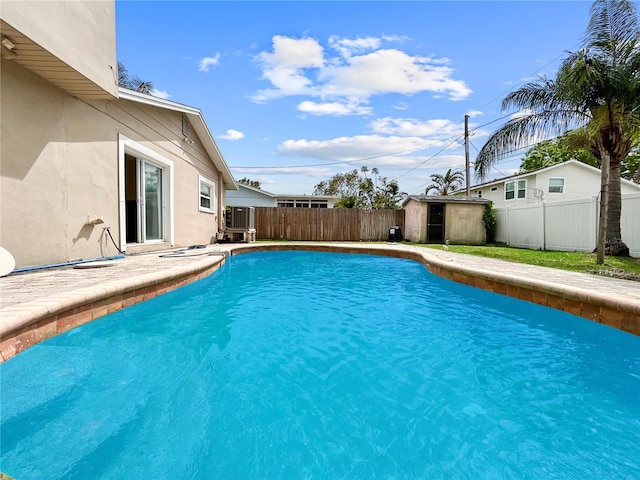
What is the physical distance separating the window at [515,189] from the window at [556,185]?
1.28 m

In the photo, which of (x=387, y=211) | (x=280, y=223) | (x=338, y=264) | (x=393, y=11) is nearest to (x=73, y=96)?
(x=338, y=264)

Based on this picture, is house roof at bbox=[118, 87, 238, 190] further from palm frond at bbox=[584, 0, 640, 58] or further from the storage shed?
palm frond at bbox=[584, 0, 640, 58]

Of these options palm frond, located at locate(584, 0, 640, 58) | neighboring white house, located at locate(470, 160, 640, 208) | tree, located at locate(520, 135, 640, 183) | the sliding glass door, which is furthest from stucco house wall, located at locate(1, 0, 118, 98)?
tree, located at locate(520, 135, 640, 183)

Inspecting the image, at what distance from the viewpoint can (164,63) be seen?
447 inches

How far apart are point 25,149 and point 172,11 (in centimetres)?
563

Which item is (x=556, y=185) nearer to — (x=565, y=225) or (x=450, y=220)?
(x=450, y=220)

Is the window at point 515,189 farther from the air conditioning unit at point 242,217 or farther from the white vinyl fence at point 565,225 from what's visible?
the air conditioning unit at point 242,217

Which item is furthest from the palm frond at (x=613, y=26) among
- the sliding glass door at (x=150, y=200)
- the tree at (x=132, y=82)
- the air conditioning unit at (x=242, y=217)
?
the tree at (x=132, y=82)

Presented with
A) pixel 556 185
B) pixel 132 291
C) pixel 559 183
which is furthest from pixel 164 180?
pixel 559 183

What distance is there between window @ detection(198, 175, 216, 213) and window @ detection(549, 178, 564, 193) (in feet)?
59.1

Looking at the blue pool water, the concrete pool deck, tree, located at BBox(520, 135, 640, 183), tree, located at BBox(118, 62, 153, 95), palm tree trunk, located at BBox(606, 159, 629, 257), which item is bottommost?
the blue pool water

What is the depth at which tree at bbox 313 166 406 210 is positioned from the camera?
32.5 meters

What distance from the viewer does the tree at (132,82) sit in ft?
65.9

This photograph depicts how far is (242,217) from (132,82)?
14.8m
